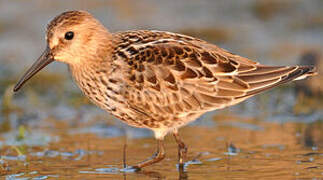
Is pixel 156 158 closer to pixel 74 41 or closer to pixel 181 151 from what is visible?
pixel 181 151

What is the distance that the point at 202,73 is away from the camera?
789 centimetres

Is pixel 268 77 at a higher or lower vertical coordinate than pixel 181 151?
higher

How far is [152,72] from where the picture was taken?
7730 mm

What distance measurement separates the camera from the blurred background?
8.23 metres

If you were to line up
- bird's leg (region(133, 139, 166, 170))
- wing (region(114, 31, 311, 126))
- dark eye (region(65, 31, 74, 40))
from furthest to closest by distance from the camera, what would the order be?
bird's leg (region(133, 139, 166, 170))
dark eye (region(65, 31, 74, 40))
wing (region(114, 31, 311, 126))

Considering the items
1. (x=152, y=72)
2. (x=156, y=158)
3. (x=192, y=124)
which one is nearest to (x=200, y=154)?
(x=156, y=158)

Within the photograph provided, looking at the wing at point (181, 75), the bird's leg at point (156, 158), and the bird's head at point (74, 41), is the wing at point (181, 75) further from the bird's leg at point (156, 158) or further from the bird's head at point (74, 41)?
the bird's leg at point (156, 158)

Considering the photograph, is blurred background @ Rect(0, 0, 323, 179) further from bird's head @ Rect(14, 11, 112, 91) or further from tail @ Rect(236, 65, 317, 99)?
bird's head @ Rect(14, 11, 112, 91)

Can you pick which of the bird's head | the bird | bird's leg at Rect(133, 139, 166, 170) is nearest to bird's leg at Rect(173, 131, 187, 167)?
the bird

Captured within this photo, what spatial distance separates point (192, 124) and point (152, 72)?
2543mm

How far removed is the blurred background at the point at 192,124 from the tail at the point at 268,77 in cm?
89

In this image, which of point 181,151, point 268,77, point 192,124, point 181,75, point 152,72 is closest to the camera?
point 152,72

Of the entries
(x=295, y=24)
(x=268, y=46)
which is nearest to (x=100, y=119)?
(x=268, y=46)

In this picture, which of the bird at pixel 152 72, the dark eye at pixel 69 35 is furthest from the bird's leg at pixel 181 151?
the dark eye at pixel 69 35
